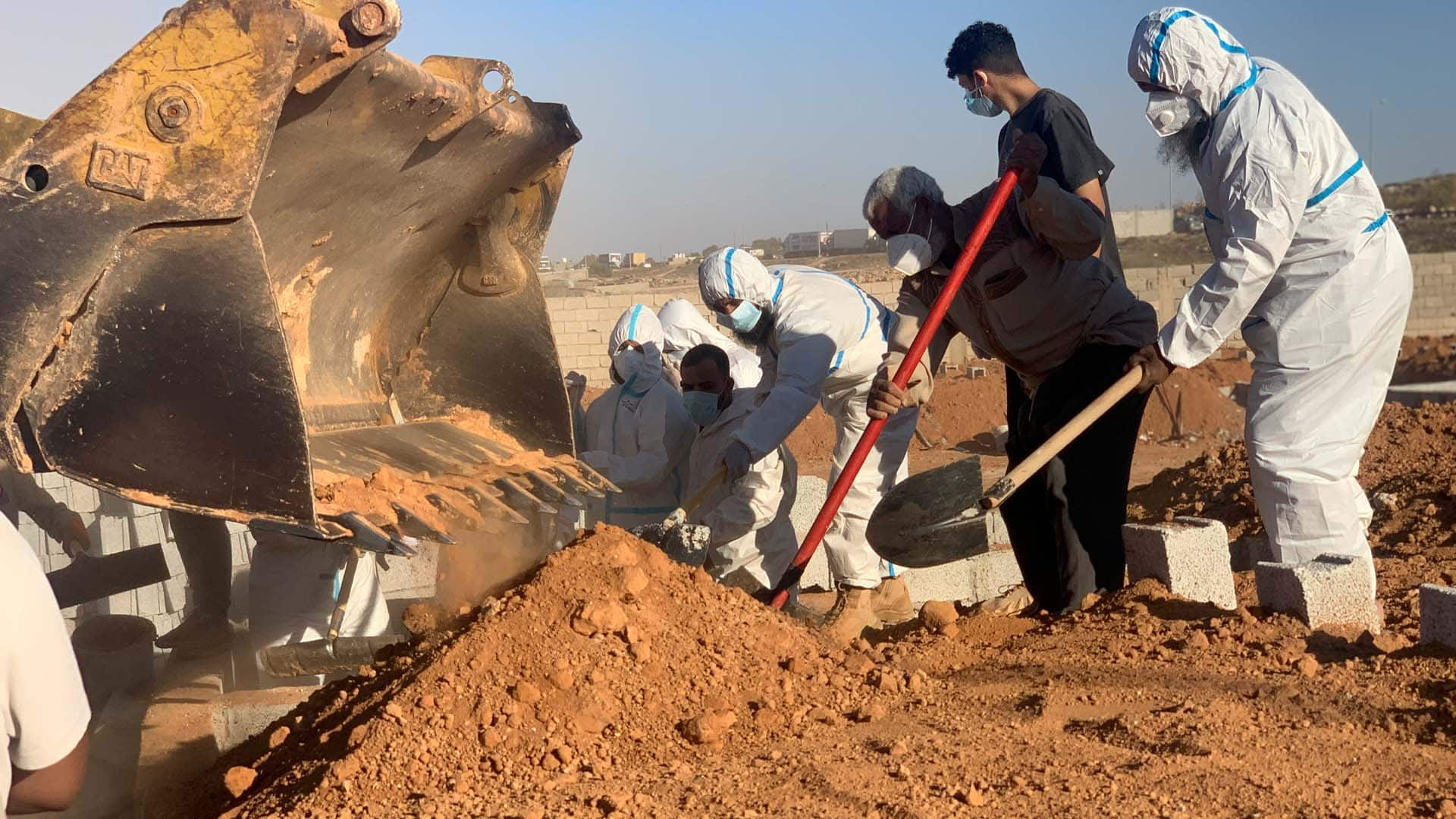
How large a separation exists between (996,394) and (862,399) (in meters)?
9.38

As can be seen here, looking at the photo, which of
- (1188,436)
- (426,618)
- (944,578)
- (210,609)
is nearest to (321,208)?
(426,618)

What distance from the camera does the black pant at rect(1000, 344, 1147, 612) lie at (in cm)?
418

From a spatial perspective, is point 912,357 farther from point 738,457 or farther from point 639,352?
point 639,352

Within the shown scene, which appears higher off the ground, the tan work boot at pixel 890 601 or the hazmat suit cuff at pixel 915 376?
the hazmat suit cuff at pixel 915 376

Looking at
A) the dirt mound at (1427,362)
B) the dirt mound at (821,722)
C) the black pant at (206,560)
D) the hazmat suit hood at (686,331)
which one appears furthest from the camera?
the dirt mound at (1427,362)

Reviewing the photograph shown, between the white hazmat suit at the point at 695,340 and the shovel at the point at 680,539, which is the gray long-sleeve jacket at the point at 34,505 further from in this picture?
the white hazmat suit at the point at 695,340

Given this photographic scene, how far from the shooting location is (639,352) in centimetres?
704

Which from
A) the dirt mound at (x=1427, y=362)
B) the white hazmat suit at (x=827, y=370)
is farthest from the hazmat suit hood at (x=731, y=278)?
the dirt mound at (x=1427, y=362)

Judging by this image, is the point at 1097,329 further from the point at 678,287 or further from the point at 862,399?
the point at 678,287

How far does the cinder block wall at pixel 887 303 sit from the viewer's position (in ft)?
56.4

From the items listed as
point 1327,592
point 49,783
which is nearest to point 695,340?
point 1327,592

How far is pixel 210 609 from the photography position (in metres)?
6.11

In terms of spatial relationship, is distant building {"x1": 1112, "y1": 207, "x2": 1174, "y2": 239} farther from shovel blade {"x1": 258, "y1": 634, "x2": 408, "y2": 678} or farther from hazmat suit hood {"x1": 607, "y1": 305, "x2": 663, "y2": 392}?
shovel blade {"x1": 258, "y1": 634, "x2": 408, "y2": 678}

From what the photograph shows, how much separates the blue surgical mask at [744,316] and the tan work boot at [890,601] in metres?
1.30
